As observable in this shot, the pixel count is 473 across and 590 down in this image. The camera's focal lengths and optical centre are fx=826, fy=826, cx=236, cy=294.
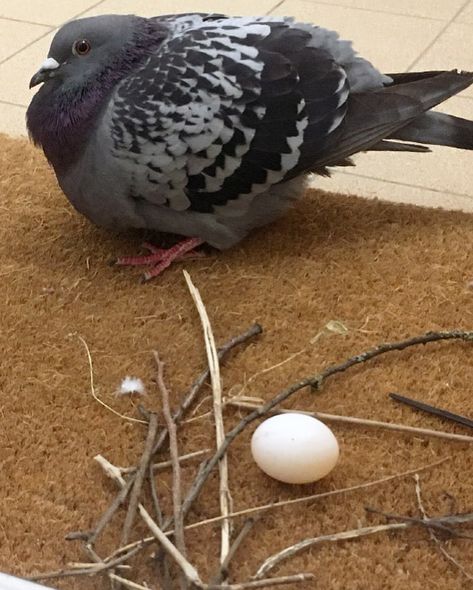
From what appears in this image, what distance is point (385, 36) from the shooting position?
2.33 meters

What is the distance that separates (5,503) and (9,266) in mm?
499

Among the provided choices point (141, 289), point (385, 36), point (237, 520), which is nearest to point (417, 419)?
point (237, 520)

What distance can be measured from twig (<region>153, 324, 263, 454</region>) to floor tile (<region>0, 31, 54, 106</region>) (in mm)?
1118

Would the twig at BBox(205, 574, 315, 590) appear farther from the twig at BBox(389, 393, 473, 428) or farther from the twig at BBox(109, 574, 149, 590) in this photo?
the twig at BBox(389, 393, 473, 428)

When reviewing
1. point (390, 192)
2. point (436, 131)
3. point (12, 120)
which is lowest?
point (12, 120)

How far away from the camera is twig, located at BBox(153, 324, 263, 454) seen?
1.02m

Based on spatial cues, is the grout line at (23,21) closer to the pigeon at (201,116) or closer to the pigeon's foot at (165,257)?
the pigeon at (201,116)

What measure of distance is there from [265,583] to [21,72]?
1.71 meters

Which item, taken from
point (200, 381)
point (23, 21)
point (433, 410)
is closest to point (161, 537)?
point (200, 381)

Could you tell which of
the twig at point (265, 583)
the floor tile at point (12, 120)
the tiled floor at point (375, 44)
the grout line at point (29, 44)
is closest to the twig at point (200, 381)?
the twig at point (265, 583)

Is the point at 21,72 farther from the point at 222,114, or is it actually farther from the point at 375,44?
the point at 222,114

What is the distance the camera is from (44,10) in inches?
101

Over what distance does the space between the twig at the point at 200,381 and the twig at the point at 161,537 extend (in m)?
0.06

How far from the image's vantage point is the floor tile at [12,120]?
1.89 m
